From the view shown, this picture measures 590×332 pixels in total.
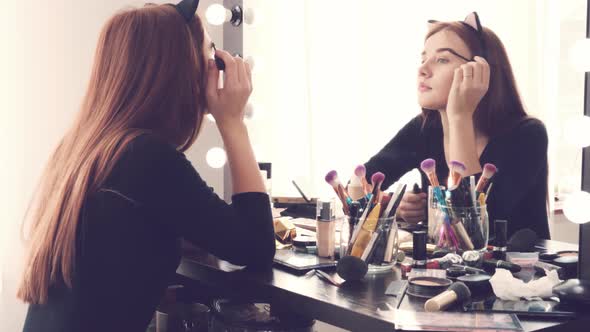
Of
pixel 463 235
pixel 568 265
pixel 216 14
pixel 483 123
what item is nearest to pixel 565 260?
pixel 568 265

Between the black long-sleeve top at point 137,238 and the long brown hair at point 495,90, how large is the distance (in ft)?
2.44

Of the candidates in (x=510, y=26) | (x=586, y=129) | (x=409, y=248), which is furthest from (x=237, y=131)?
(x=510, y=26)

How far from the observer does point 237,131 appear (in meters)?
1.01

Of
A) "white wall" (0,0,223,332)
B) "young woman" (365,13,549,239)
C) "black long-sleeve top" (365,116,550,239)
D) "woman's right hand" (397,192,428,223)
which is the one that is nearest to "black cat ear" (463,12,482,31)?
"young woman" (365,13,549,239)

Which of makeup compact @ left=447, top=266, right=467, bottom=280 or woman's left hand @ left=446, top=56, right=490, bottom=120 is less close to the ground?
woman's left hand @ left=446, top=56, right=490, bottom=120

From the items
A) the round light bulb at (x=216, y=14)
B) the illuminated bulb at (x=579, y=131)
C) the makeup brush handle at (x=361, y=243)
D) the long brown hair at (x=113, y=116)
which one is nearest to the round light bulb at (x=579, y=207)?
the illuminated bulb at (x=579, y=131)

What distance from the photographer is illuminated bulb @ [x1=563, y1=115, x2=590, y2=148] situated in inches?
32.2

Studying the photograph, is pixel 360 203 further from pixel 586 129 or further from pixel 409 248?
pixel 586 129

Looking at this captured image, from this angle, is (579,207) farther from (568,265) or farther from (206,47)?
(206,47)

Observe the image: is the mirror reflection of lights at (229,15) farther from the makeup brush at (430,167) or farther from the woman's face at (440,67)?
the makeup brush at (430,167)

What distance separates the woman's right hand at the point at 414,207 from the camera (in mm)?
1323

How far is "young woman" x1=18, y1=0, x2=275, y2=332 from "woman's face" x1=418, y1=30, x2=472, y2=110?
0.59 meters

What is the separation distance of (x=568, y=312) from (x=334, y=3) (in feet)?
4.65

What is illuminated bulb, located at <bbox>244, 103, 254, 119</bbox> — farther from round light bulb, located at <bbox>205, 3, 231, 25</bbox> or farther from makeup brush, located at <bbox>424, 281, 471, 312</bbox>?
makeup brush, located at <bbox>424, 281, 471, 312</bbox>
